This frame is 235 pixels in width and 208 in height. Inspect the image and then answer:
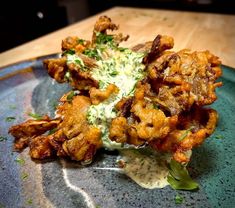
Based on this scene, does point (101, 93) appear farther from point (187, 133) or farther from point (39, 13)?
point (39, 13)

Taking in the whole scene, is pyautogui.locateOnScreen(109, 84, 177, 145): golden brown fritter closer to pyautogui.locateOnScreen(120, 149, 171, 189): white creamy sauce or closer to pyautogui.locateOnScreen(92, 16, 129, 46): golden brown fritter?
pyautogui.locateOnScreen(120, 149, 171, 189): white creamy sauce

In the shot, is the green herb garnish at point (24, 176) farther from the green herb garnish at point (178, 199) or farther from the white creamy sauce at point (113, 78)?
the green herb garnish at point (178, 199)

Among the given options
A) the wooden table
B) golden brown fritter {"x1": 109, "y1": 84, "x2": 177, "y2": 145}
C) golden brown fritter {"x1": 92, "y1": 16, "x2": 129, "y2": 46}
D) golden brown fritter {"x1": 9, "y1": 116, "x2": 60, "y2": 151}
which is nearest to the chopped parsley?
golden brown fritter {"x1": 9, "y1": 116, "x2": 60, "y2": 151}

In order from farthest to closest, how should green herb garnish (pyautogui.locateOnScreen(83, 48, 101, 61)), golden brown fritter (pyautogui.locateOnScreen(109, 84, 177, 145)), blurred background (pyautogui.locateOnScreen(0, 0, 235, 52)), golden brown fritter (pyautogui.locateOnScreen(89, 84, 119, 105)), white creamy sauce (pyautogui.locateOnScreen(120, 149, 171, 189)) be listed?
blurred background (pyautogui.locateOnScreen(0, 0, 235, 52)) → green herb garnish (pyautogui.locateOnScreen(83, 48, 101, 61)) → golden brown fritter (pyautogui.locateOnScreen(89, 84, 119, 105)) → white creamy sauce (pyautogui.locateOnScreen(120, 149, 171, 189)) → golden brown fritter (pyautogui.locateOnScreen(109, 84, 177, 145))

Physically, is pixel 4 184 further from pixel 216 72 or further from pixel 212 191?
pixel 216 72

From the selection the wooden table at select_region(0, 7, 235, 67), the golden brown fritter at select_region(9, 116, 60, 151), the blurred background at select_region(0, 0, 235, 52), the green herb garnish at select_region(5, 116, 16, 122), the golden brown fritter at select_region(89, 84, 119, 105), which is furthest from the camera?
the blurred background at select_region(0, 0, 235, 52)

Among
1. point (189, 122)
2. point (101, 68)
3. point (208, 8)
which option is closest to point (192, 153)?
point (189, 122)

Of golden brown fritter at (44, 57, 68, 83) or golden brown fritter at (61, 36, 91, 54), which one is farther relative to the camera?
golden brown fritter at (61, 36, 91, 54)

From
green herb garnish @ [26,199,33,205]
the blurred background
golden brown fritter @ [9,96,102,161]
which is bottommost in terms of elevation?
the blurred background
